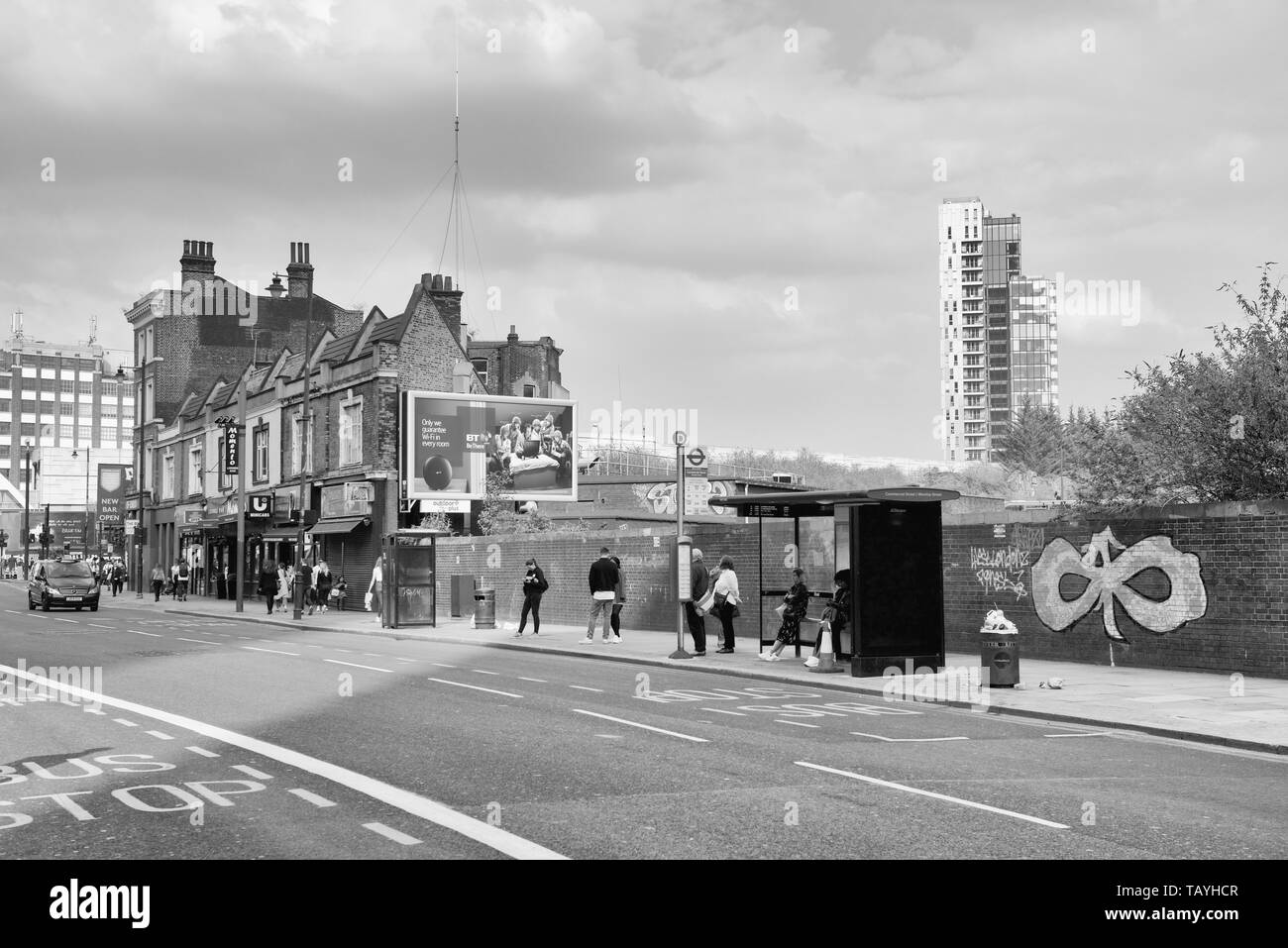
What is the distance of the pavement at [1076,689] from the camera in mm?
13289

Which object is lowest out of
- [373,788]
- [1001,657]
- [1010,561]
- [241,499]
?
[373,788]

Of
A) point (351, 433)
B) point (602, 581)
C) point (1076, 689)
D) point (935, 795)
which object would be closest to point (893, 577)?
point (1076, 689)

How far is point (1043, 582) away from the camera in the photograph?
21.4m

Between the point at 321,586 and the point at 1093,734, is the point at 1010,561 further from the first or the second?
the point at 321,586

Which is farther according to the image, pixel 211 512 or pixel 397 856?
pixel 211 512

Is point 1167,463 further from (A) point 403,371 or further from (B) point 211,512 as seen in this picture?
(B) point 211,512

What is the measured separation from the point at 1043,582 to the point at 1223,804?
41.7 ft

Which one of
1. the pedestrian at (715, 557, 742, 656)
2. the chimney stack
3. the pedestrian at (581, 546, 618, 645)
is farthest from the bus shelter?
the chimney stack

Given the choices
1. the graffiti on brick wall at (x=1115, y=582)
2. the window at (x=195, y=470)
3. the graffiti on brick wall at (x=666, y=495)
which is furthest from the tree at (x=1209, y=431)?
the window at (x=195, y=470)

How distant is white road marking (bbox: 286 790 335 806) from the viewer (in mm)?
8461

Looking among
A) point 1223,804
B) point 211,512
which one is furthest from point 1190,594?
point 211,512

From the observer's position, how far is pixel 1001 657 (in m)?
17.0

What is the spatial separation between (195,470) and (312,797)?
59824 millimetres
